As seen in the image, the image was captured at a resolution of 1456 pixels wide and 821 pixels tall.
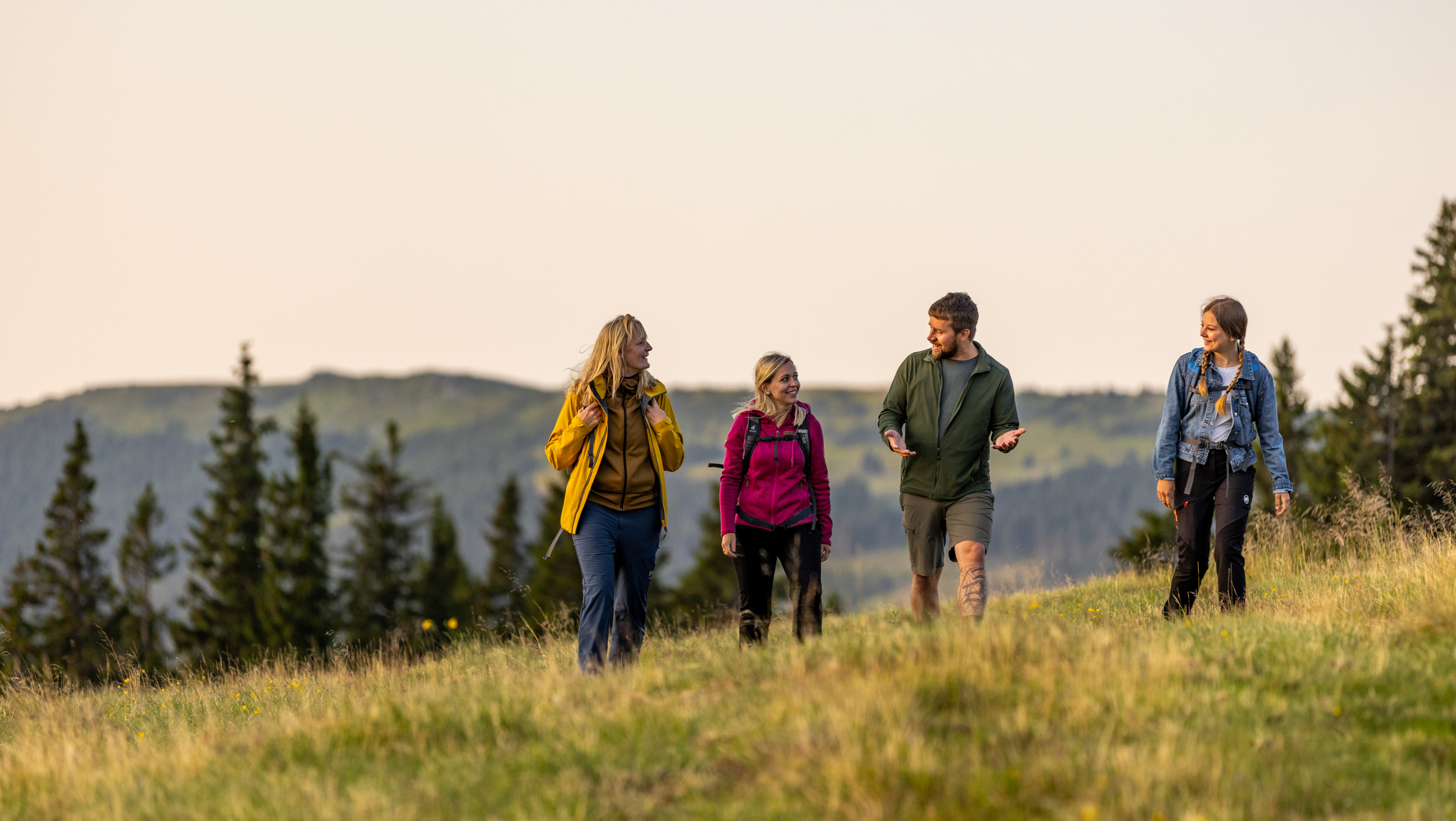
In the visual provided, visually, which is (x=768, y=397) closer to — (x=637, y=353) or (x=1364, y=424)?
(x=637, y=353)

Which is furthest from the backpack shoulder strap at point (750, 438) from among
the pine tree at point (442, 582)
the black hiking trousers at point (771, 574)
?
the pine tree at point (442, 582)

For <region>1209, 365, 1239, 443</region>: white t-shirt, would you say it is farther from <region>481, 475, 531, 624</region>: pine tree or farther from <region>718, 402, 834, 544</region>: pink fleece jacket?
<region>481, 475, 531, 624</region>: pine tree

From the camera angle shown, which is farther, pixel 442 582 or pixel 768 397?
pixel 442 582

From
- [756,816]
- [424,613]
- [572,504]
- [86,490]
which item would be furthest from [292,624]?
[756,816]

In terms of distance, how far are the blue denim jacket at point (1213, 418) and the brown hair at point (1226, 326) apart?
0.03m

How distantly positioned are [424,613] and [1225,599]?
46.7 meters

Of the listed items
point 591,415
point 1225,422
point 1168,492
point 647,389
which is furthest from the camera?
point 1168,492

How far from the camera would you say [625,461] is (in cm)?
618

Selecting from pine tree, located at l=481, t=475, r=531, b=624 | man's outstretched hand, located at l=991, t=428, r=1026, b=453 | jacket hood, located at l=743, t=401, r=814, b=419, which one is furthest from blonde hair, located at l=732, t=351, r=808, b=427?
pine tree, located at l=481, t=475, r=531, b=624

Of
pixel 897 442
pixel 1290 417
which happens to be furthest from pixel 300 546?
pixel 1290 417

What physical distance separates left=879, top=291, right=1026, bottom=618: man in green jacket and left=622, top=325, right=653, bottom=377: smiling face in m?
1.51

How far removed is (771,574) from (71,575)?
50.4m

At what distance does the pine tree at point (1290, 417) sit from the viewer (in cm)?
5891

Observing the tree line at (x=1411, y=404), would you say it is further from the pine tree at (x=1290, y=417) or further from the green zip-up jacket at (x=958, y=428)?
the green zip-up jacket at (x=958, y=428)
